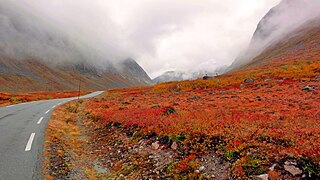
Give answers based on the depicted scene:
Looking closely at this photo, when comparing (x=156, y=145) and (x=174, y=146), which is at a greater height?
(x=156, y=145)

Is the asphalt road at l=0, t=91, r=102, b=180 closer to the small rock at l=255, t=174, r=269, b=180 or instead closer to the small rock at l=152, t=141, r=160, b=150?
the small rock at l=152, t=141, r=160, b=150

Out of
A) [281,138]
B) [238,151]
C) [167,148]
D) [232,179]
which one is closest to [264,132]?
[281,138]

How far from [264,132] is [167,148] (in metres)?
3.78

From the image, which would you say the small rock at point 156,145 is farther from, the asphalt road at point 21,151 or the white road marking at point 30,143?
the white road marking at point 30,143

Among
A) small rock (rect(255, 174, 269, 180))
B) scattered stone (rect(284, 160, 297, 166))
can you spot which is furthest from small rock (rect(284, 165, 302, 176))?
small rock (rect(255, 174, 269, 180))

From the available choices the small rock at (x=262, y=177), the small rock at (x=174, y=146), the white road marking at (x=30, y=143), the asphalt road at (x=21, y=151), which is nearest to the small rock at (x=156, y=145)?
the small rock at (x=174, y=146)

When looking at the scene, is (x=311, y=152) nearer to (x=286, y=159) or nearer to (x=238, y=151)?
(x=286, y=159)

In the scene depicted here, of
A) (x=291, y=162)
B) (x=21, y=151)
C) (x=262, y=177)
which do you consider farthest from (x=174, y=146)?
(x=21, y=151)

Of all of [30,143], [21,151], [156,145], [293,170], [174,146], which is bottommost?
[293,170]

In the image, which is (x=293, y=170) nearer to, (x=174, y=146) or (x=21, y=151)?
(x=174, y=146)

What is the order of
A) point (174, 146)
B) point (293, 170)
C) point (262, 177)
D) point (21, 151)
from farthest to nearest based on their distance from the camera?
point (21, 151), point (174, 146), point (262, 177), point (293, 170)

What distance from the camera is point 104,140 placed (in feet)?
39.6

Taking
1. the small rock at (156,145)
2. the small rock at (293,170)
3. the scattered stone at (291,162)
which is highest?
the small rock at (156,145)

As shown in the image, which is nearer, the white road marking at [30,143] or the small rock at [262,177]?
the small rock at [262,177]
